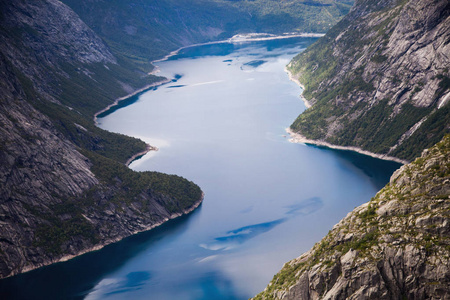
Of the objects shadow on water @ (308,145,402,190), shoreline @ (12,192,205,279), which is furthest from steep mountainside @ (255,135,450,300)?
shadow on water @ (308,145,402,190)

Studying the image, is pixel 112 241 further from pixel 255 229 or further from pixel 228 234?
pixel 255 229

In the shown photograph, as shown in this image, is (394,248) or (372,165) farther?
(372,165)

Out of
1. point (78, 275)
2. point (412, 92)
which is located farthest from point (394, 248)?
point (412, 92)

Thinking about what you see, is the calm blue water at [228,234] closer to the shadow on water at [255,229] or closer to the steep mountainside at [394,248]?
the shadow on water at [255,229]

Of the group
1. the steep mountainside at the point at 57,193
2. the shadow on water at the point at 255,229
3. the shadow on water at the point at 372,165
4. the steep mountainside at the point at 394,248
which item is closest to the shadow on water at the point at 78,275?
the steep mountainside at the point at 57,193

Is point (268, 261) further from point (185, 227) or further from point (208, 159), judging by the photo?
point (208, 159)
